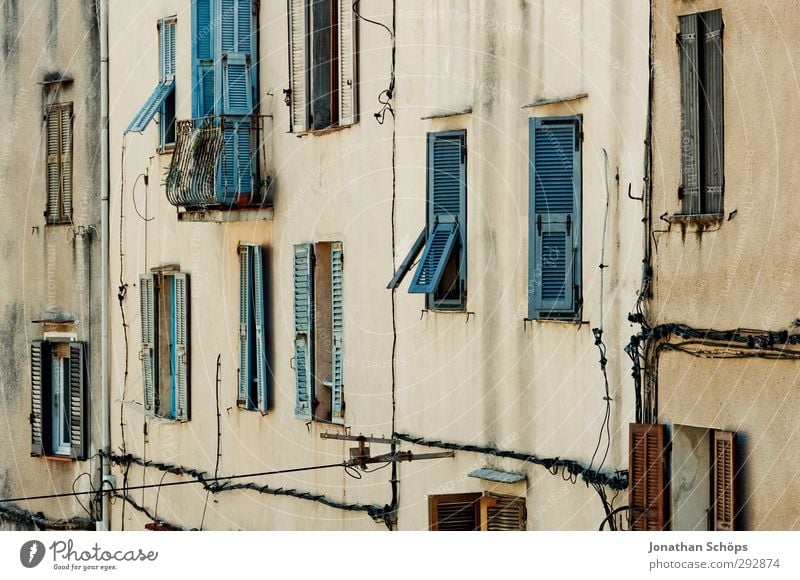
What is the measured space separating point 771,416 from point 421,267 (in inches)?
179

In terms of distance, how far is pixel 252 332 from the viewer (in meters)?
20.7

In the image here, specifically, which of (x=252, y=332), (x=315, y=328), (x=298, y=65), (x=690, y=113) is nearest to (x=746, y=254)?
(x=690, y=113)

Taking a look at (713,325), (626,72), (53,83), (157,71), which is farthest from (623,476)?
(53,83)

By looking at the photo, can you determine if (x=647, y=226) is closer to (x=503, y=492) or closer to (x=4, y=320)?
(x=503, y=492)

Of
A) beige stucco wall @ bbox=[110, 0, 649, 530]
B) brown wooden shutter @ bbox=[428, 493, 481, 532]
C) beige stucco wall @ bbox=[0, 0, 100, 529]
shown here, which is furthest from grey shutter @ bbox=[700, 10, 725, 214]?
beige stucco wall @ bbox=[0, 0, 100, 529]

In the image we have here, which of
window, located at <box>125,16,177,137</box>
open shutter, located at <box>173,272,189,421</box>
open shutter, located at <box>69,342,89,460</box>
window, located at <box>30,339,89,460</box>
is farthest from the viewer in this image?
window, located at <box>30,339,89,460</box>

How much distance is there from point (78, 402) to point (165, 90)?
4481mm

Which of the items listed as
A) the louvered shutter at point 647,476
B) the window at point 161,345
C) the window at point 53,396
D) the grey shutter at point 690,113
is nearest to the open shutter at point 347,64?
the window at point 161,345

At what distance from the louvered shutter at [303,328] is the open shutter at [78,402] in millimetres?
5587

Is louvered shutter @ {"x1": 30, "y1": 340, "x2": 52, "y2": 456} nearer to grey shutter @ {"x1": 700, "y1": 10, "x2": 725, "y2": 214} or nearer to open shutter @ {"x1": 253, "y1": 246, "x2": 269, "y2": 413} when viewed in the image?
open shutter @ {"x1": 253, "y1": 246, "x2": 269, "y2": 413}

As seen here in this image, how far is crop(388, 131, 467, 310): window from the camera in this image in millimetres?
17219

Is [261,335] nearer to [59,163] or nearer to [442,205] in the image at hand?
[442,205]

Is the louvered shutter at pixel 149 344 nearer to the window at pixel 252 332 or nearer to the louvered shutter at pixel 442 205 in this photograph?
the window at pixel 252 332

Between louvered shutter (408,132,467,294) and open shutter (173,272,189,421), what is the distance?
5501 millimetres
